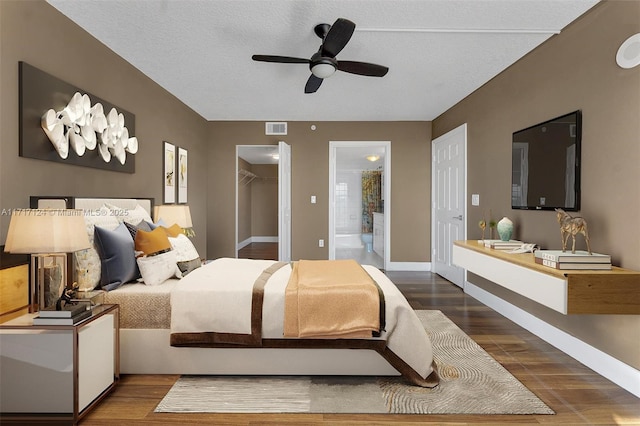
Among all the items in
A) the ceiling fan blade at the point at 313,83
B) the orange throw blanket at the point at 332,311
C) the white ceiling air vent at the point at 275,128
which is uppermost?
the white ceiling air vent at the point at 275,128

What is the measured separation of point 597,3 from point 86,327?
3884 millimetres

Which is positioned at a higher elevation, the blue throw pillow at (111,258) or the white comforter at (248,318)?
the blue throw pillow at (111,258)

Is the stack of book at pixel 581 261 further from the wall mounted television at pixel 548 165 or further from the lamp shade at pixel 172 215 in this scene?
the lamp shade at pixel 172 215

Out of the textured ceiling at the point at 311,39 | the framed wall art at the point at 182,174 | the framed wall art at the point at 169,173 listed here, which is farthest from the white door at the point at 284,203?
the framed wall art at the point at 169,173

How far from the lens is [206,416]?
76.5 inches

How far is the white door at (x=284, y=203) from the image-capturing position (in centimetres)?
505

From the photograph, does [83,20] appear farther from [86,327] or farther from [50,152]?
[86,327]

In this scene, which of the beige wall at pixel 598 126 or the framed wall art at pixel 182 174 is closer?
the beige wall at pixel 598 126

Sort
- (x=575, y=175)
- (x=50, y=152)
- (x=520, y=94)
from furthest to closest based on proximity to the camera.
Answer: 1. (x=520, y=94)
2. (x=575, y=175)
3. (x=50, y=152)

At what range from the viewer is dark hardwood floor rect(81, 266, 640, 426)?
1.90m

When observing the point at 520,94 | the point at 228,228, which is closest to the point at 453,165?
the point at 520,94

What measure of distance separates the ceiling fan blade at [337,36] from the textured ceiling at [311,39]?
21cm

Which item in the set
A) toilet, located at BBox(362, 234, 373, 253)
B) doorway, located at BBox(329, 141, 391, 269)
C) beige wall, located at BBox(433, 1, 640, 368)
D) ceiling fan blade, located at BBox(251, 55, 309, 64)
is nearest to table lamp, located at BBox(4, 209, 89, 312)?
ceiling fan blade, located at BBox(251, 55, 309, 64)

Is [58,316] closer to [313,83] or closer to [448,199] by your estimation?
[313,83]
